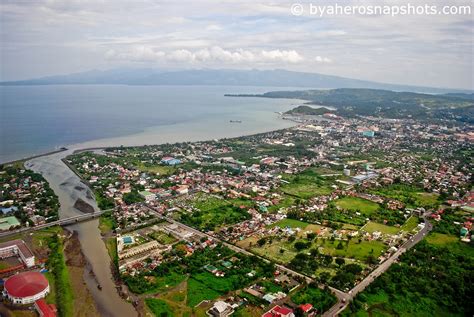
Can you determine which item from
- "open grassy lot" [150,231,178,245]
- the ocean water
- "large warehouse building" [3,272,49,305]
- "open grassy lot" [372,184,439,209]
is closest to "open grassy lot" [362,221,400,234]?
"open grassy lot" [372,184,439,209]

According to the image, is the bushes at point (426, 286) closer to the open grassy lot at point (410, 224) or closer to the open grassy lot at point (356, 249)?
the open grassy lot at point (356, 249)

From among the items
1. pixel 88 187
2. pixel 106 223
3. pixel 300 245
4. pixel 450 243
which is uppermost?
pixel 88 187

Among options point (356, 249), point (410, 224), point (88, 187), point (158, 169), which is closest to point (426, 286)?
point (356, 249)

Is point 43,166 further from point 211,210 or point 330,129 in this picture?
point 330,129

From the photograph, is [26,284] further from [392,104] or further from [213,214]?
[392,104]

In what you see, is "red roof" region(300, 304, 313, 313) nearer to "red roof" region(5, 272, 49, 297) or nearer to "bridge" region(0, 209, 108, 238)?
"red roof" region(5, 272, 49, 297)
